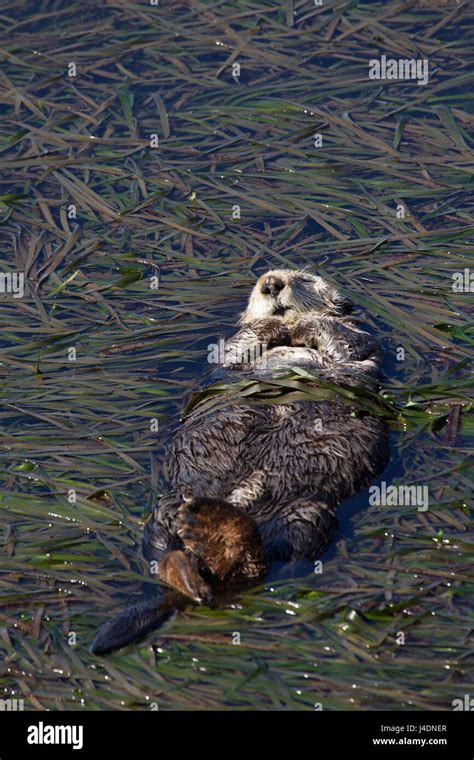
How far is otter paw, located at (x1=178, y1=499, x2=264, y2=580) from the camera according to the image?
5.27m

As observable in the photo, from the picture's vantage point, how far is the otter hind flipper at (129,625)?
5.18m

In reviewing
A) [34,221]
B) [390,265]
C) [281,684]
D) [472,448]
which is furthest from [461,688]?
[34,221]

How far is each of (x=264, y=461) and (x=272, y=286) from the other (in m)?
1.33

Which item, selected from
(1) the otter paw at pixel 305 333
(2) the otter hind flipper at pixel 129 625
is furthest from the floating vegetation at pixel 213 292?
(1) the otter paw at pixel 305 333

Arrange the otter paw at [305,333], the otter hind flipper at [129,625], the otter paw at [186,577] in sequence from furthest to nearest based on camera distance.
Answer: the otter paw at [305,333] → the otter paw at [186,577] → the otter hind flipper at [129,625]

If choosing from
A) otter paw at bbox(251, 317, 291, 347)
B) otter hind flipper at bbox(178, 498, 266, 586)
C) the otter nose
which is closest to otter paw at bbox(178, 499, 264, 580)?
otter hind flipper at bbox(178, 498, 266, 586)

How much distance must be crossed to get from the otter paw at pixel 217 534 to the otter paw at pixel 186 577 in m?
0.05

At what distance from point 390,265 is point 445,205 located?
2.53ft

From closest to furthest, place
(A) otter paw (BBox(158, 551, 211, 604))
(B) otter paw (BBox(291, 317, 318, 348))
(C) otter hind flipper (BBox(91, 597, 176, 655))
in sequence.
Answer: (C) otter hind flipper (BBox(91, 597, 176, 655)), (A) otter paw (BBox(158, 551, 211, 604)), (B) otter paw (BBox(291, 317, 318, 348))

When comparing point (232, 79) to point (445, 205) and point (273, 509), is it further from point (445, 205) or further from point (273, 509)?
point (273, 509)

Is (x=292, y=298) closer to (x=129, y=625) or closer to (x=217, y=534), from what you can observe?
(x=217, y=534)

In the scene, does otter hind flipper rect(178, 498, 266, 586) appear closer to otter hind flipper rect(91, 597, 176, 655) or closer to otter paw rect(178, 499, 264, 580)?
otter paw rect(178, 499, 264, 580)

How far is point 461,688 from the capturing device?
495cm

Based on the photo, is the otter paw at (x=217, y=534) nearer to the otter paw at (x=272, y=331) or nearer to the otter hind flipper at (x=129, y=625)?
the otter hind flipper at (x=129, y=625)
